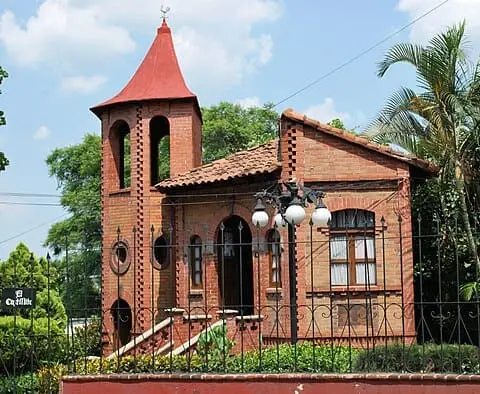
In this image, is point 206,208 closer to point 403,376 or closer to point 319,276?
point 319,276

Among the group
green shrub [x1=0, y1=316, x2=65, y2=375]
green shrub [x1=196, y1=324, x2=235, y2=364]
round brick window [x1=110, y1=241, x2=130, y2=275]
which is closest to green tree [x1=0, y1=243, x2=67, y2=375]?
green shrub [x1=0, y1=316, x2=65, y2=375]

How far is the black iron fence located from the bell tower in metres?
0.09

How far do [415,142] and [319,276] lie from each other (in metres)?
3.75

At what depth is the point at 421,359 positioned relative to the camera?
35.9 feet

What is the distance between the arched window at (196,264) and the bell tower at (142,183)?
1267mm

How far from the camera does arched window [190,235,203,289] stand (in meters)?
21.6

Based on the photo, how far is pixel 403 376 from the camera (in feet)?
34.5

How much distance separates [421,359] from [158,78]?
52.4ft

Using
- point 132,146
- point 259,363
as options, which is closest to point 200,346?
point 259,363

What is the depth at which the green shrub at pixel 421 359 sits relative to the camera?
10867 millimetres

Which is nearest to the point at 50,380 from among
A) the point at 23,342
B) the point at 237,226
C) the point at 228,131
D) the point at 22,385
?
the point at 22,385

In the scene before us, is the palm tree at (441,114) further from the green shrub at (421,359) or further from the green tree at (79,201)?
the green tree at (79,201)

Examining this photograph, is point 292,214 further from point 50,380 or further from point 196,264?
point 196,264

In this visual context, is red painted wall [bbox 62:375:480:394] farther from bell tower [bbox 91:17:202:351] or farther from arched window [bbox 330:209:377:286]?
bell tower [bbox 91:17:202:351]
